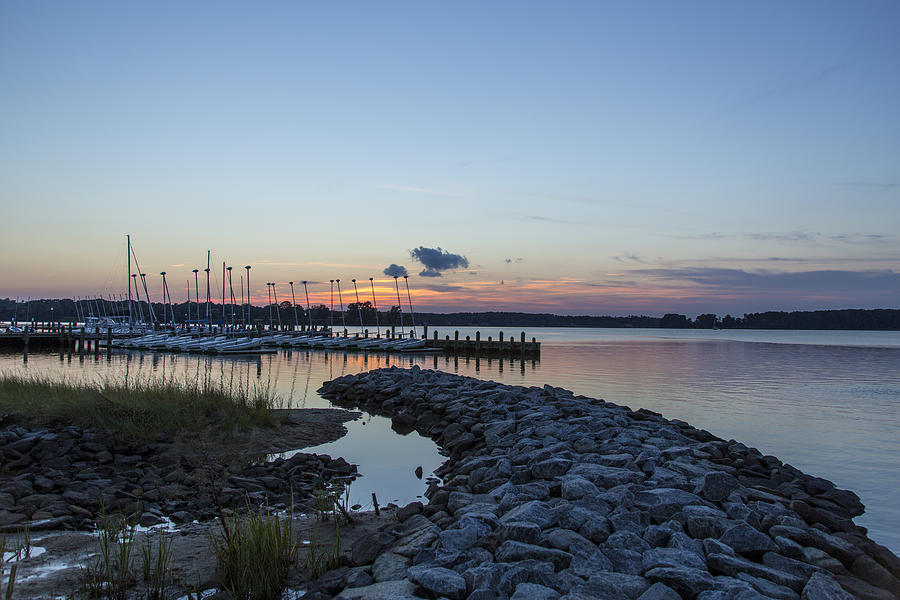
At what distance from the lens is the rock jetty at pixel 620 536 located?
484cm

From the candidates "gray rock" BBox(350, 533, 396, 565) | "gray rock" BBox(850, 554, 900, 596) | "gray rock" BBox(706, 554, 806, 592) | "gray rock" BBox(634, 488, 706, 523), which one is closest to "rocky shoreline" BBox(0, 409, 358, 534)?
"gray rock" BBox(350, 533, 396, 565)

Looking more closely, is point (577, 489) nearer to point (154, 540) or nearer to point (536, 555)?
point (536, 555)

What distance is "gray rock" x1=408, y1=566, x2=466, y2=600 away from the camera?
15.6 feet

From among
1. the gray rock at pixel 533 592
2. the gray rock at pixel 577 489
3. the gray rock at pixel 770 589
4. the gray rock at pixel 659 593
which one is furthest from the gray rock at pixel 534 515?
the gray rock at pixel 770 589

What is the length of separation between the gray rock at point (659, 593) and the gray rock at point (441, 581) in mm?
1360

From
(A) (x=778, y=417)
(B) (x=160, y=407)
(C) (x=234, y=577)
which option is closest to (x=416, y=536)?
(C) (x=234, y=577)

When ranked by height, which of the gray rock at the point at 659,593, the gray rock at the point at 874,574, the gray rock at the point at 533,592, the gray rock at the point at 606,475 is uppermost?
the gray rock at the point at 533,592

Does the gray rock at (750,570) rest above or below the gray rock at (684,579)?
below

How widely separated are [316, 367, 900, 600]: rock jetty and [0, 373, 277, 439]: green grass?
5.91 meters

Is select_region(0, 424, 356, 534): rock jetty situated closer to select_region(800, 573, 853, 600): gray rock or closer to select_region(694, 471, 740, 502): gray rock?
select_region(694, 471, 740, 502): gray rock

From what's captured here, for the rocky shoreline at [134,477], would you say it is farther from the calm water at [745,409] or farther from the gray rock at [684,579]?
the gray rock at [684,579]

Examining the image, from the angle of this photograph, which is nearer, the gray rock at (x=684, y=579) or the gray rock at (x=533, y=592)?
the gray rock at (x=533, y=592)

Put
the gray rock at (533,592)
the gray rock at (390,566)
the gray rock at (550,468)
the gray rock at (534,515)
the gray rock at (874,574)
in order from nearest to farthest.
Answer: the gray rock at (533,592) → the gray rock at (390,566) → the gray rock at (874,574) → the gray rock at (534,515) → the gray rock at (550,468)

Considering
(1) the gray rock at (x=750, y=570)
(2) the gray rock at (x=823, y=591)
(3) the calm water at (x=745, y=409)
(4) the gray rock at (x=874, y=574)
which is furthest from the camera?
(3) the calm water at (x=745, y=409)
